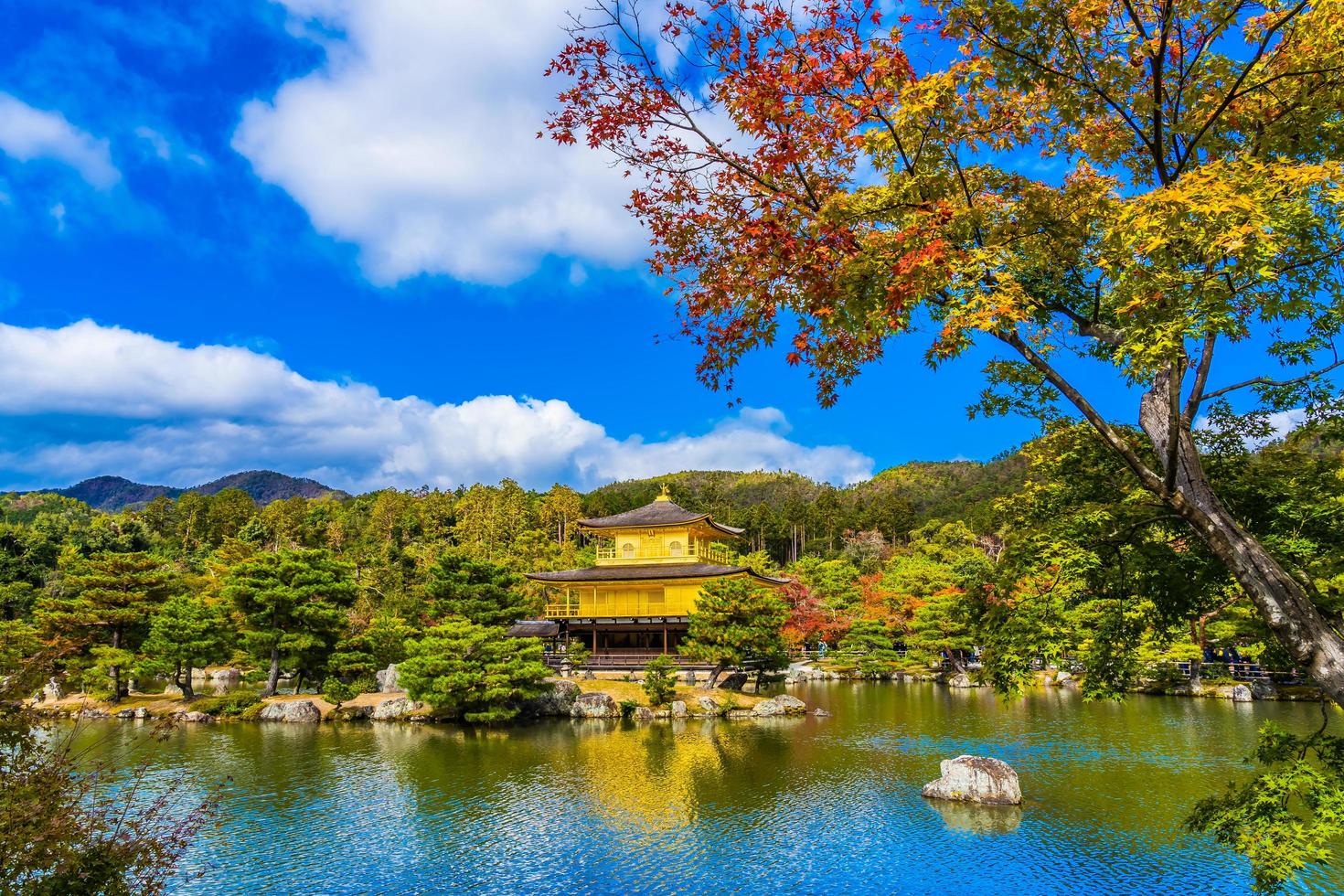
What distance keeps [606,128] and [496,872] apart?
31.4 ft

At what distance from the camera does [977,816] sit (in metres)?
12.1

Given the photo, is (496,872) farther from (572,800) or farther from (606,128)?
(606,128)

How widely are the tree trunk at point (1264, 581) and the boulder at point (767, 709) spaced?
19.7 metres

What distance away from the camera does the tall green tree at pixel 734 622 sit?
2389 cm

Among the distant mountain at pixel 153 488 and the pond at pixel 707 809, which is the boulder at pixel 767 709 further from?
the distant mountain at pixel 153 488

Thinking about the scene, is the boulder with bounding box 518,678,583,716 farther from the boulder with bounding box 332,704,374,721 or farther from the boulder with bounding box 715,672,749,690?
the boulder with bounding box 715,672,749,690

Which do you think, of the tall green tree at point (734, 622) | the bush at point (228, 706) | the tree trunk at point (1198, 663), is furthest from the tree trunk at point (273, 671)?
the tree trunk at point (1198, 663)

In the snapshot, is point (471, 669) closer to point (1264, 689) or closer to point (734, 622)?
point (734, 622)

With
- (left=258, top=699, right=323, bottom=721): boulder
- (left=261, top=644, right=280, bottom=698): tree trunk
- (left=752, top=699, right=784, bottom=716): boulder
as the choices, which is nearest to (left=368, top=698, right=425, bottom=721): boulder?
(left=258, top=699, right=323, bottom=721): boulder

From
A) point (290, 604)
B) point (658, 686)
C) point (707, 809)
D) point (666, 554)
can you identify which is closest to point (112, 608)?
point (290, 604)

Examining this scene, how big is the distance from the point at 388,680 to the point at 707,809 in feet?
53.4

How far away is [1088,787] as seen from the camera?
1361 cm

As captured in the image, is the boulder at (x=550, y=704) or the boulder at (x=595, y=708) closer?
the boulder at (x=595, y=708)

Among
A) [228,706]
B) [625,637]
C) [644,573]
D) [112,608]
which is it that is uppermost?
[644,573]
